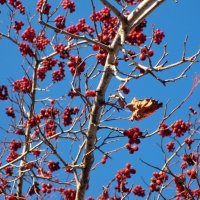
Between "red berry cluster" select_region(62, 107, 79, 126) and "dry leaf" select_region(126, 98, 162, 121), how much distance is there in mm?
1407

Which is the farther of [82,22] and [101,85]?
[82,22]

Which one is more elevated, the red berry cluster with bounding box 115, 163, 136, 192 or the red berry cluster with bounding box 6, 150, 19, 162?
the red berry cluster with bounding box 6, 150, 19, 162

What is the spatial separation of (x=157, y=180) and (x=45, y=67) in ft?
9.86

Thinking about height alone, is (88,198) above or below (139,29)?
below

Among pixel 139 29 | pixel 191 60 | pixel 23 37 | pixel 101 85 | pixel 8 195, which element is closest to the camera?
pixel 191 60

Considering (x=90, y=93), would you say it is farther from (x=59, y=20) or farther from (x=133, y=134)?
(x=59, y=20)

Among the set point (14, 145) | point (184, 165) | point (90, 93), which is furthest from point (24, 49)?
point (184, 165)

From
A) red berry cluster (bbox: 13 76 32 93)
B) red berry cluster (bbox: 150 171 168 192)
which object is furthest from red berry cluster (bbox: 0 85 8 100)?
red berry cluster (bbox: 150 171 168 192)

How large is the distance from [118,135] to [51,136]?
126 cm

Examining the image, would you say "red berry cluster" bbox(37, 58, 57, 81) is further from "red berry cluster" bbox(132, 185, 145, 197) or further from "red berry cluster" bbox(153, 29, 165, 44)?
"red berry cluster" bbox(132, 185, 145, 197)

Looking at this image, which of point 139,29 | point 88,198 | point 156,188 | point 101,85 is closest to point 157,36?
point 139,29

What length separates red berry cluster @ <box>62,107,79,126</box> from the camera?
6692 mm

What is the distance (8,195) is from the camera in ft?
22.6

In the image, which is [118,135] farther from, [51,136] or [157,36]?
[157,36]
